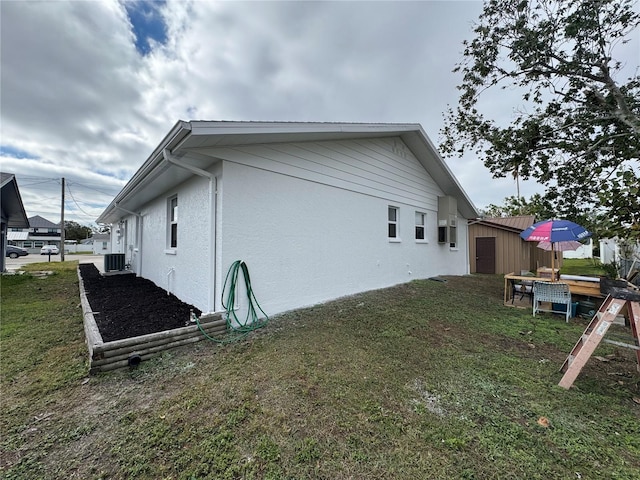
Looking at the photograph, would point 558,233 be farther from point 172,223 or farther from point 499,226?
point 172,223

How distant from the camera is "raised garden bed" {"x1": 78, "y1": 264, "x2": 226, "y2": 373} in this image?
3.47 metres

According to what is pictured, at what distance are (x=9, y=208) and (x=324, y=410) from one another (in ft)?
69.1

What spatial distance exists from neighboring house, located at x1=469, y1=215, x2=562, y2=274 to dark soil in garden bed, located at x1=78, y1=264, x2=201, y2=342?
14502 millimetres

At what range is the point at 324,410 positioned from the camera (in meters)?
2.63

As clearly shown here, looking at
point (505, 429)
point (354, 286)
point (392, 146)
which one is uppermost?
point (392, 146)

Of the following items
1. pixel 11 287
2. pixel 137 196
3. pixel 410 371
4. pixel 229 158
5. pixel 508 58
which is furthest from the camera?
pixel 11 287

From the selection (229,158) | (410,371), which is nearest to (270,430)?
(410,371)

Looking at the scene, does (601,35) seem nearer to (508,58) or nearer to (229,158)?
(508,58)

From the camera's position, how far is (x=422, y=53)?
8281 millimetres

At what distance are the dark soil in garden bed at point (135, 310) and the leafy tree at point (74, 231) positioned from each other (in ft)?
240

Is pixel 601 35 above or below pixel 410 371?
above

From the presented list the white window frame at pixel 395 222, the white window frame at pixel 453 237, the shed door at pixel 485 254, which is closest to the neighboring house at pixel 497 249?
the shed door at pixel 485 254

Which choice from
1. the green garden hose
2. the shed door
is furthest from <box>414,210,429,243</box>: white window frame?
the green garden hose

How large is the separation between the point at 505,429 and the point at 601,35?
428 inches
